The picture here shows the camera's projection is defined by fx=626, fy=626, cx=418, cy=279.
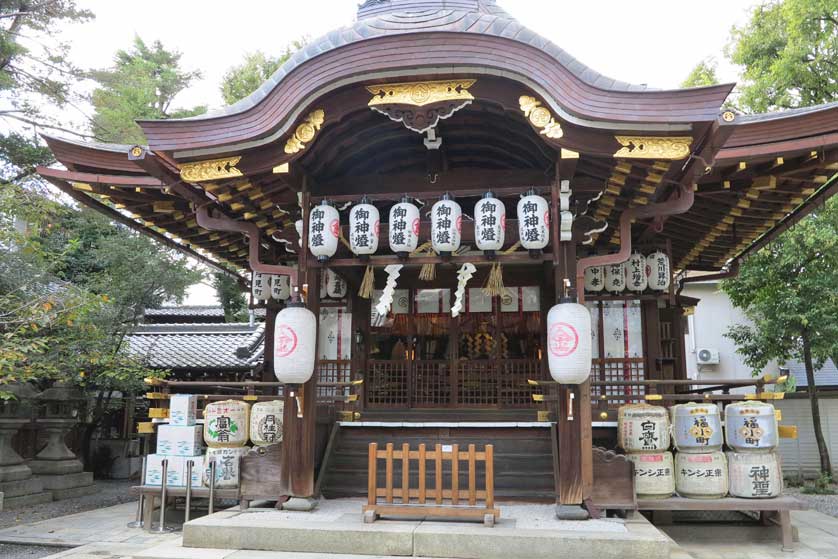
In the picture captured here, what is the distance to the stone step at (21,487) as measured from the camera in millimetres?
11086

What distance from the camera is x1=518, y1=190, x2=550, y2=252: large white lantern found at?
723cm

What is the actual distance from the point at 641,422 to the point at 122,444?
14.1m

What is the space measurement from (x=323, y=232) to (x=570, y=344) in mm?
3199

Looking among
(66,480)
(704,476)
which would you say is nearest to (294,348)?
(704,476)

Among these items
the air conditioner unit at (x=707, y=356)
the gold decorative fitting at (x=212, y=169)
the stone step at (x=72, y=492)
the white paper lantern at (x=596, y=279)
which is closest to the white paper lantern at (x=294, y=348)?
the gold decorative fitting at (x=212, y=169)

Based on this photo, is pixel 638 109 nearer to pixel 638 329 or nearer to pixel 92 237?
pixel 638 329

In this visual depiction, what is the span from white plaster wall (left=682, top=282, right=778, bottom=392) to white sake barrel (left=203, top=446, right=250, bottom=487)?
1582 centimetres

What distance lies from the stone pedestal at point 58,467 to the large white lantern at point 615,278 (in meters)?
11.1

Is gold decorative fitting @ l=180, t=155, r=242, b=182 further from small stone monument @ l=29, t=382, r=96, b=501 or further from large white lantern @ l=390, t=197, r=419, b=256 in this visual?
small stone monument @ l=29, t=382, r=96, b=501

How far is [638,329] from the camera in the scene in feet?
33.7

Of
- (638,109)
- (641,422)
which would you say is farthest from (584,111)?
(641,422)

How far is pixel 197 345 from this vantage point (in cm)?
1772

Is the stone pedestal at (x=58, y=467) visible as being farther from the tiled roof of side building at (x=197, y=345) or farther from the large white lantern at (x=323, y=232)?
the large white lantern at (x=323, y=232)

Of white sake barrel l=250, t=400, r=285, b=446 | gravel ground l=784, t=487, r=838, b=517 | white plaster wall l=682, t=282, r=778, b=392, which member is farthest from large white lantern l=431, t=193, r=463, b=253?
white plaster wall l=682, t=282, r=778, b=392
